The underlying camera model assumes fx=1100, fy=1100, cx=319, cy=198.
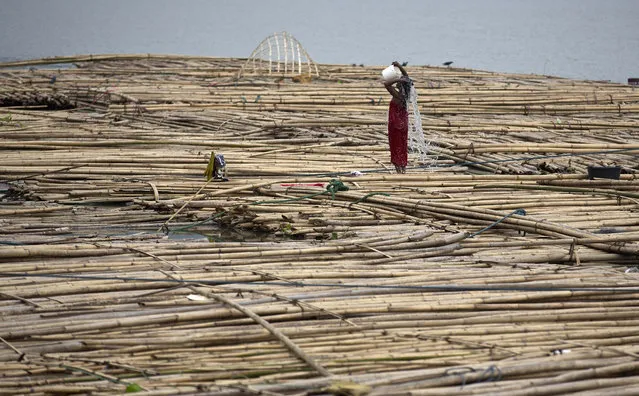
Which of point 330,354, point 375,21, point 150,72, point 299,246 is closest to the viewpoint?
point 330,354

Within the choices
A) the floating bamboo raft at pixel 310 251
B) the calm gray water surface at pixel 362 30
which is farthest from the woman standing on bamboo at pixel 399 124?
the calm gray water surface at pixel 362 30

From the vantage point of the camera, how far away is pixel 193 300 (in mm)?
4945

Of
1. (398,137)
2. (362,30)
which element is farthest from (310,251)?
(362,30)

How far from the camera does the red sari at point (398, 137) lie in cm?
786

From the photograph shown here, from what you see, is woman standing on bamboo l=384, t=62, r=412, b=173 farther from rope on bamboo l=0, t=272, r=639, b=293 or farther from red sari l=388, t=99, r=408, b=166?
rope on bamboo l=0, t=272, r=639, b=293

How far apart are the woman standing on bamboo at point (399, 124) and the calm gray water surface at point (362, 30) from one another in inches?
643

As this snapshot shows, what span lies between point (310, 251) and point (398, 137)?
2.33 m

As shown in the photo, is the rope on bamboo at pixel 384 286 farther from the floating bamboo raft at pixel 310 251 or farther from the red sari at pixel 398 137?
the red sari at pixel 398 137

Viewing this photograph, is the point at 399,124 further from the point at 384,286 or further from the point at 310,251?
the point at 384,286

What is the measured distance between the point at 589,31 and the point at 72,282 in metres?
42.3

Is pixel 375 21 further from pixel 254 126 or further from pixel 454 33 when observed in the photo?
pixel 254 126

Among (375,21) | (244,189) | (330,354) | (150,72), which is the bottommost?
(330,354)

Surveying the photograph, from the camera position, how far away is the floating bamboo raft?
439 centimetres

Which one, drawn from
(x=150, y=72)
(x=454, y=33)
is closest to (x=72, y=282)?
(x=150, y=72)
